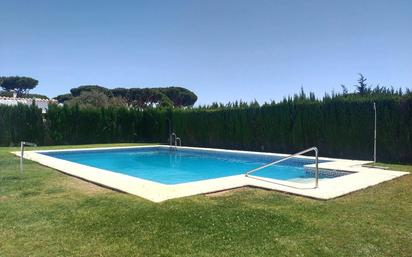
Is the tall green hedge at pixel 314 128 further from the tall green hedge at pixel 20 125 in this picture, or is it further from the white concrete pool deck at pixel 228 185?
the tall green hedge at pixel 20 125

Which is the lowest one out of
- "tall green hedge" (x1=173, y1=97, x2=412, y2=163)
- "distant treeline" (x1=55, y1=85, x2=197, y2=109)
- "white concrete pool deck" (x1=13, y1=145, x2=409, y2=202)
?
"white concrete pool deck" (x1=13, y1=145, x2=409, y2=202)

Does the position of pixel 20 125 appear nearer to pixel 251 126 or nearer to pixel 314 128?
pixel 251 126

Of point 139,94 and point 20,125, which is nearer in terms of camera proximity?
point 20,125

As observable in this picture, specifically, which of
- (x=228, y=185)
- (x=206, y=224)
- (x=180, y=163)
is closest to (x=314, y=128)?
(x=180, y=163)

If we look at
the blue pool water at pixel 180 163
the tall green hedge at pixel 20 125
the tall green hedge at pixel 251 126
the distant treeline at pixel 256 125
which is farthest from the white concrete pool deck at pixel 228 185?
the tall green hedge at pixel 20 125

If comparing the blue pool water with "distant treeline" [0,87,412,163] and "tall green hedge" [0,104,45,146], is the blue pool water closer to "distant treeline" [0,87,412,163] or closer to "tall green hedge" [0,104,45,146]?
"distant treeline" [0,87,412,163]

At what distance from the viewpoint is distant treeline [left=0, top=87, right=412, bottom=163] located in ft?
45.8

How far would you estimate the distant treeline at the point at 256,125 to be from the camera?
13945 millimetres

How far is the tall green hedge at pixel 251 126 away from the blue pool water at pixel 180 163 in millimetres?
2690

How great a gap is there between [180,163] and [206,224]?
11221 millimetres

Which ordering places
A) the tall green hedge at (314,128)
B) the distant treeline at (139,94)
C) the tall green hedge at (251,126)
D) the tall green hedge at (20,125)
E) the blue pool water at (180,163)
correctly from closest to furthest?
the blue pool water at (180,163), the tall green hedge at (314,128), the tall green hedge at (251,126), the tall green hedge at (20,125), the distant treeline at (139,94)

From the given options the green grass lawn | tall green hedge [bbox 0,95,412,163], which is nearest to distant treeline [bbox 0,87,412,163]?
tall green hedge [bbox 0,95,412,163]

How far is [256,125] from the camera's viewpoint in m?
19.1

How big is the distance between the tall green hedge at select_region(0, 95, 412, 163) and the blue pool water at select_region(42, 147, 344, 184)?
2.69 meters
